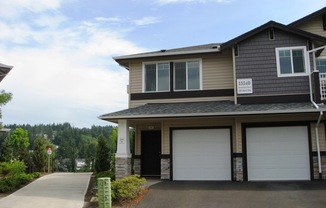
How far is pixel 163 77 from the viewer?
17328 millimetres

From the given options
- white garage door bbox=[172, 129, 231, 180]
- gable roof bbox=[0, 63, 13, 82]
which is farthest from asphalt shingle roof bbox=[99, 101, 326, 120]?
gable roof bbox=[0, 63, 13, 82]

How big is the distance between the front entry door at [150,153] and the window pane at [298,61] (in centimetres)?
703

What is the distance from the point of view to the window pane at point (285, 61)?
Answer: 15.3 m

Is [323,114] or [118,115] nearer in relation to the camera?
[323,114]

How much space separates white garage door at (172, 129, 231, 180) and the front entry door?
1.80 m

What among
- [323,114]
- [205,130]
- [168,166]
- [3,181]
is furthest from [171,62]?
[3,181]

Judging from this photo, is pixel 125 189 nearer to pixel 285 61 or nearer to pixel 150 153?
pixel 150 153

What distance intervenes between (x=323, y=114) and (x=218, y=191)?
528 centimetres

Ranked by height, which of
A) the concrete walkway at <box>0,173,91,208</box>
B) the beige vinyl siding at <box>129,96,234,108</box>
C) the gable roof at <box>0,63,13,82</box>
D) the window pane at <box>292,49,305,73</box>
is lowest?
the concrete walkway at <box>0,173,91,208</box>

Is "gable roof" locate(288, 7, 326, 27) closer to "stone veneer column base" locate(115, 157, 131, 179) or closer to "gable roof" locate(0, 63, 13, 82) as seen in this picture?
"stone veneer column base" locate(115, 157, 131, 179)

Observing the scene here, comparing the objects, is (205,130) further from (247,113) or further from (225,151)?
(247,113)

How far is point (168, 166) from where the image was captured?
1598cm

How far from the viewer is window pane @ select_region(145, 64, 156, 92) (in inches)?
685

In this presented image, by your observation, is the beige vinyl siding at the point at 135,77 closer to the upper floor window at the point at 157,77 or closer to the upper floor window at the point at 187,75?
the upper floor window at the point at 157,77
